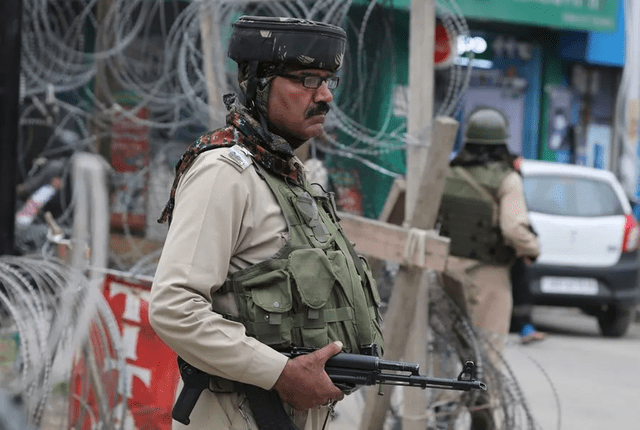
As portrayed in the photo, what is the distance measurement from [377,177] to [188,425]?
3391 mm

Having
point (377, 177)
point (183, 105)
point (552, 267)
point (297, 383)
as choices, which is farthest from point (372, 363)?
point (552, 267)

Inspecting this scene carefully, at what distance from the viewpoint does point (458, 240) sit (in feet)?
19.3

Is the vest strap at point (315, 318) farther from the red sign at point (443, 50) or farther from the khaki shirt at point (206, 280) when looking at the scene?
the red sign at point (443, 50)

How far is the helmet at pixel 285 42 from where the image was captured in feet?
8.30

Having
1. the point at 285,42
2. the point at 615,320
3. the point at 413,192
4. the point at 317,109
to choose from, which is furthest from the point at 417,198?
the point at 615,320

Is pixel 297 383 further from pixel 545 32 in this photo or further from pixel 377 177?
pixel 545 32

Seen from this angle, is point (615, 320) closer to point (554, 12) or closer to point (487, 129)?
point (487, 129)

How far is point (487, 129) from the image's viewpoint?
5957 millimetres

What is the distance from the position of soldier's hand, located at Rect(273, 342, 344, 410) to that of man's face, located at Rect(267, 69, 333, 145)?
566 mm

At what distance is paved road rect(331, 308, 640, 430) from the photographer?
6.75m

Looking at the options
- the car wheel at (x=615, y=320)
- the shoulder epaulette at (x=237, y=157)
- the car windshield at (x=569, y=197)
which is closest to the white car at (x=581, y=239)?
the car windshield at (x=569, y=197)

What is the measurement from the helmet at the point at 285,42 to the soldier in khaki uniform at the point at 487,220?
10.8 ft

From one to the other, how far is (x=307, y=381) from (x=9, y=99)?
4276 millimetres

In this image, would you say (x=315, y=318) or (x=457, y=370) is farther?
(x=457, y=370)
